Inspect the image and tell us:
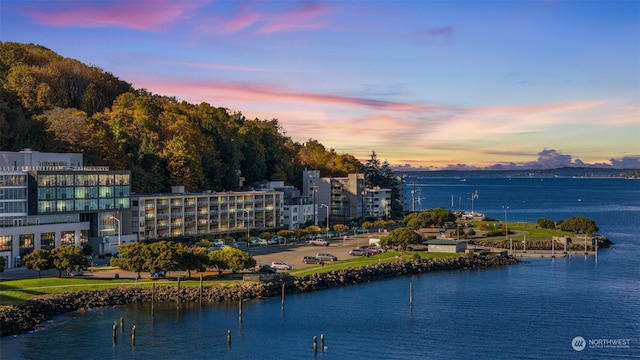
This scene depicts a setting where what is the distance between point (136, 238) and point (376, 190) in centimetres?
8465

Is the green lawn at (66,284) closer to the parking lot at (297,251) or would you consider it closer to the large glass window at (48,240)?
the parking lot at (297,251)

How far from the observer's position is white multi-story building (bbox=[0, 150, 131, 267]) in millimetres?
99312

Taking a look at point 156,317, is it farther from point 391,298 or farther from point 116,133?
point 116,133

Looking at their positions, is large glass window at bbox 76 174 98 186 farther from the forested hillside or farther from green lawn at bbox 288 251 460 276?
green lawn at bbox 288 251 460 276

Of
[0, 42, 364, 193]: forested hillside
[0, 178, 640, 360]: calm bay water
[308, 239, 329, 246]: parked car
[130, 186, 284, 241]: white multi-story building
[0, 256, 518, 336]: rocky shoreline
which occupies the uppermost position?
[0, 42, 364, 193]: forested hillside

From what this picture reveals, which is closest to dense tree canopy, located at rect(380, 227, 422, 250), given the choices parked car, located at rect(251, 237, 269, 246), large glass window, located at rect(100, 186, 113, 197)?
parked car, located at rect(251, 237, 269, 246)

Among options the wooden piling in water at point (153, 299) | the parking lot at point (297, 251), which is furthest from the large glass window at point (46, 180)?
the parking lot at point (297, 251)

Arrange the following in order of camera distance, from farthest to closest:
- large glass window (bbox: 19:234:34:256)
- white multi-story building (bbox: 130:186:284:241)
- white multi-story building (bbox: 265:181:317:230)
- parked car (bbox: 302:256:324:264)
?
white multi-story building (bbox: 265:181:317:230) < white multi-story building (bbox: 130:186:284:241) < parked car (bbox: 302:256:324:264) < large glass window (bbox: 19:234:34:256)

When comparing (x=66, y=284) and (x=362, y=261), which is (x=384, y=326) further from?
(x=66, y=284)

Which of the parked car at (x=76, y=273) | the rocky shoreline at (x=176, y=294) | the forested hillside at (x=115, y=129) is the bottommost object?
the rocky shoreline at (x=176, y=294)

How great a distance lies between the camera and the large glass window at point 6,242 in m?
95.1

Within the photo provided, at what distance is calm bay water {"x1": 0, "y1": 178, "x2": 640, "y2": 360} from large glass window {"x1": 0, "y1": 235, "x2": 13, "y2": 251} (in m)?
25.1

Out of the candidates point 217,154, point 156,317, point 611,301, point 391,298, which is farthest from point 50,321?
point 217,154

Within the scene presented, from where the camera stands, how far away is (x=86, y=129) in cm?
13288
